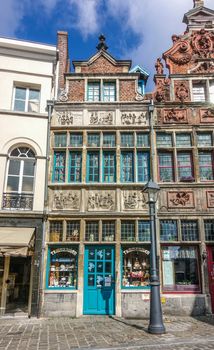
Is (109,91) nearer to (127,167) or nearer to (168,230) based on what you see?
(127,167)

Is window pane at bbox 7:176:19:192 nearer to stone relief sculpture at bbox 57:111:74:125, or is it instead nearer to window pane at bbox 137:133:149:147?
stone relief sculpture at bbox 57:111:74:125

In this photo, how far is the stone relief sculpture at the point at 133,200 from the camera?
455 inches

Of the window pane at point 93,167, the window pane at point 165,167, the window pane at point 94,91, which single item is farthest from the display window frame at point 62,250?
the window pane at point 94,91

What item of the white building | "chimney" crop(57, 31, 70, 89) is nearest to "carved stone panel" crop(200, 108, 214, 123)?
the white building

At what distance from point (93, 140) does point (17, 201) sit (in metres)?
3.82

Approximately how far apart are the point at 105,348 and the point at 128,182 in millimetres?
6337

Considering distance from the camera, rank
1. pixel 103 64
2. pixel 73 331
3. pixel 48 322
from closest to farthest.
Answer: pixel 73 331, pixel 48 322, pixel 103 64

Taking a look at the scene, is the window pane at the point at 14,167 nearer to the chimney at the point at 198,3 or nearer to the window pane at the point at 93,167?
the window pane at the point at 93,167

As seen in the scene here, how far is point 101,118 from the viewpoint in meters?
12.6

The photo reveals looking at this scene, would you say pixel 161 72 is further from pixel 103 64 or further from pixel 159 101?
pixel 103 64

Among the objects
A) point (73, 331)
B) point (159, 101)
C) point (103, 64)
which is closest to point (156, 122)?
point (159, 101)

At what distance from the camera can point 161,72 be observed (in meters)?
13.3

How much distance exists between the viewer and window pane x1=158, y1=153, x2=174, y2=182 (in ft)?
39.6

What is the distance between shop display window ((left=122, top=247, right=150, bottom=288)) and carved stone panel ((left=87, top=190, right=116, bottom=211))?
1.66m
